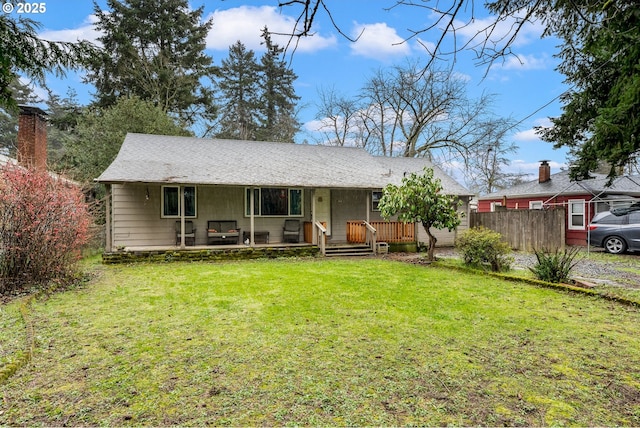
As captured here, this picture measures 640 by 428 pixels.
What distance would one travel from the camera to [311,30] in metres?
2.43

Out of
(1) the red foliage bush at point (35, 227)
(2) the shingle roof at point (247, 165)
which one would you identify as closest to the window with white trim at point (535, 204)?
(2) the shingle roof at point (247, 165)

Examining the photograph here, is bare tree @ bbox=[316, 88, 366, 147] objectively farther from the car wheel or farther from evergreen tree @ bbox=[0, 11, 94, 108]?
evergreen tree @ bbox=[0, 11, 94, 108]

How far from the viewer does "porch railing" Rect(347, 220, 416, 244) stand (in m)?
13.4

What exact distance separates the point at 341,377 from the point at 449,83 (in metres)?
22.5

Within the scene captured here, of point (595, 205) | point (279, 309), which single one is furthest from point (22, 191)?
point (595, 205)

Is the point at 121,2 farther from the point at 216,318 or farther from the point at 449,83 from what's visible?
the point at 216,318

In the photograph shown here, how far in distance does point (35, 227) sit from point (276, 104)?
23.7 metres

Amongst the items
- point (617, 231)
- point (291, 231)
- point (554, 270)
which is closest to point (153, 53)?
point (291, 231)

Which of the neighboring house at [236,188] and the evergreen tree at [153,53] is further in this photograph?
the evergreen tree at [153,53]

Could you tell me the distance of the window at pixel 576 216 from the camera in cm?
1555

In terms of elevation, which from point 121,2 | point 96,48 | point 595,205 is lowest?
point 595,205

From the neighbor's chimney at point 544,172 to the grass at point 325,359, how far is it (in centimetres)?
1381

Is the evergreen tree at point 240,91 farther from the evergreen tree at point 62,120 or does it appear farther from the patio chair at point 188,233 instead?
the patio chair at point 188,233

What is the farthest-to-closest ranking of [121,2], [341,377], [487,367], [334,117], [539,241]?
[334,117] < [121,2] < [539,241] < [487,367] < [341,377]
